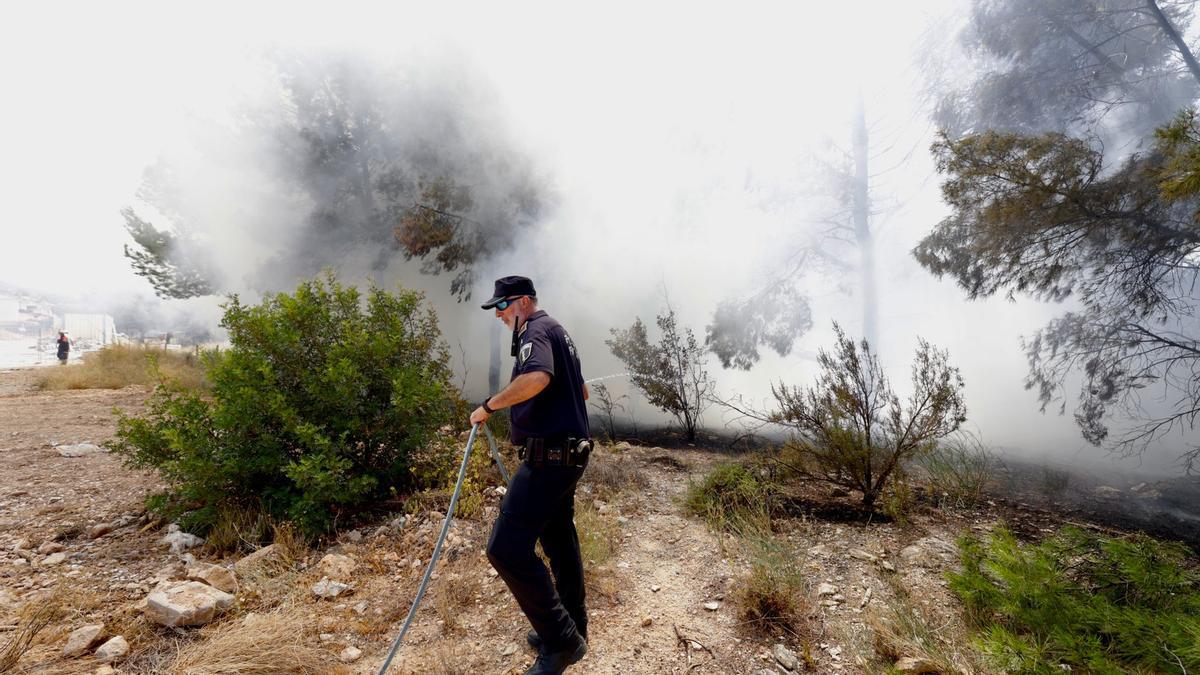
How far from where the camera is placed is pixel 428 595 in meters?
2.67

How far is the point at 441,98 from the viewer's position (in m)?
9.20

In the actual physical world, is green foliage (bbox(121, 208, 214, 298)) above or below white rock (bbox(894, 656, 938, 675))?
above

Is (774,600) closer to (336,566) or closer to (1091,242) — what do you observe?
(336,566)

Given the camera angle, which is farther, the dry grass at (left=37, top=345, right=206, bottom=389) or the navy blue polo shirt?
the dry grass at (left=37, top=345, right=206, bottom=389)

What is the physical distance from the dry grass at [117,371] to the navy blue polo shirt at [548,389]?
9.91m

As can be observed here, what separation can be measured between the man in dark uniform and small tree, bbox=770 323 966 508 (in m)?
2.77

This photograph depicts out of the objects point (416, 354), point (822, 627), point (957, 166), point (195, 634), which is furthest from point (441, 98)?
point (822, 627)

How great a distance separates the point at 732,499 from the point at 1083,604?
2.20 meters

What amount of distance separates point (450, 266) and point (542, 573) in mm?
8154

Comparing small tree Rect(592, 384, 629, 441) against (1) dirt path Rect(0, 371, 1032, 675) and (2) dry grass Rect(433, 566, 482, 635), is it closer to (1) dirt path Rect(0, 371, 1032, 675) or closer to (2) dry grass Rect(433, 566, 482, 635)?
(1) dirt path Rect(0, 371, 1032, 675)

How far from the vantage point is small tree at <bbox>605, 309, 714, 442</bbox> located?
279 inches

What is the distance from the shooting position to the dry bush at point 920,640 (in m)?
1.93

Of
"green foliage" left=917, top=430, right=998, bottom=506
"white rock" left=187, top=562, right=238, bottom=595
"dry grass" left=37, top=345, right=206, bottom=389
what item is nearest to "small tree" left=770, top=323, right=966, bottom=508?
"green foliage" left=917, top=430, right=998, bottom=506

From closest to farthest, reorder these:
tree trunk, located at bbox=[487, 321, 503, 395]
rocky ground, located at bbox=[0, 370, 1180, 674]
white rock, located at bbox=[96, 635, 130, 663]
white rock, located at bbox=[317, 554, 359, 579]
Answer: white rock, located at bbox=[96, 635, 130, 663], rocky ground, located at bbox=[0, 370, 1180, 674], white rock, located at bbox=[317, 554, 359, 579], tree trunk, located at bbox=[487, 321, 503, 395]
